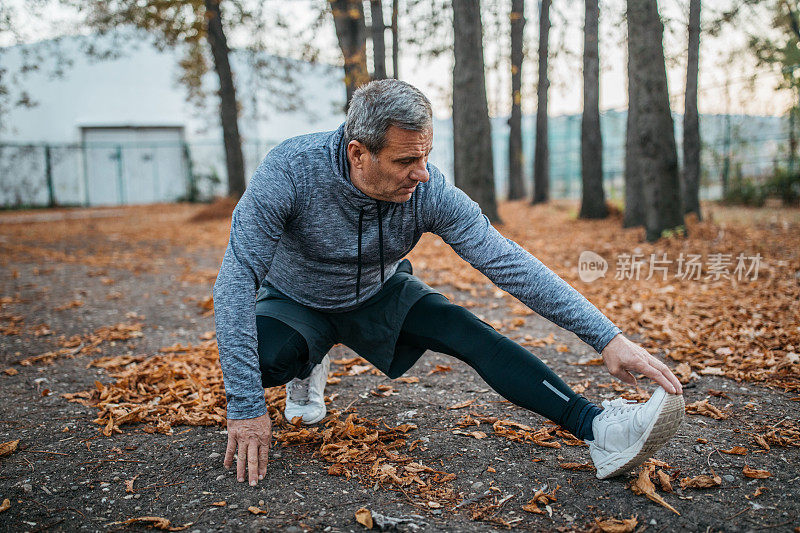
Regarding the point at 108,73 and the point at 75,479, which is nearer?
the point at 75,479

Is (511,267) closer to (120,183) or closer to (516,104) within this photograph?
(516,104)

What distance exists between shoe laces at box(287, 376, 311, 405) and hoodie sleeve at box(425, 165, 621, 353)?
3.12 ft

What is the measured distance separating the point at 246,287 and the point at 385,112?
0.74 metres

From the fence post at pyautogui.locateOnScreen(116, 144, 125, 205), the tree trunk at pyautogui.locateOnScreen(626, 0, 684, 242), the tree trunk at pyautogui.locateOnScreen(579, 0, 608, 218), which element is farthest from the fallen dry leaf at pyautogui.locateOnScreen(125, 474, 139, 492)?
the fence post at pyautogui.locateOnScreen(116, 144, 125, 205)

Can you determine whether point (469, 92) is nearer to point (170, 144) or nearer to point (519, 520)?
Result: point (519, 520)

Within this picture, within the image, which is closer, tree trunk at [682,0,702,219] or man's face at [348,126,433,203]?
man's face at [348,126,433,203]

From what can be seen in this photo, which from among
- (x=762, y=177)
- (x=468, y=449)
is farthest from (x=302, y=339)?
(x=762, y=177)

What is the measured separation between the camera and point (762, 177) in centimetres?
1207

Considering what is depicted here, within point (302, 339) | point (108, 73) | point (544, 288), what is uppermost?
point (108, 73)

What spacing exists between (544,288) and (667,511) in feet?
2.68

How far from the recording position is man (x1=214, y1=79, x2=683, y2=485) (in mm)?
2043

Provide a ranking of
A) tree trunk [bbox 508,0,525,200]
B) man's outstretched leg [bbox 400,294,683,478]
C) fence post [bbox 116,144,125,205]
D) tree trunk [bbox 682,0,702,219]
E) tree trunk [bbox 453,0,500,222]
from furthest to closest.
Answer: fence post [bbox 116,144,125,205] < tree trunk [bbox 508,0,525,200] < tree trunk [bbox 682,0,702,219] < tree trunk [bbox 453,0,500,222] < man's outstretched leg [bbox 400,294,683,478]

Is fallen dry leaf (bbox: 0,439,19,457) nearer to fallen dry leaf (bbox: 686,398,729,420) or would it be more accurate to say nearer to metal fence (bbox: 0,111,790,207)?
fallen dry leaf (bbox: 686,398,729,420)

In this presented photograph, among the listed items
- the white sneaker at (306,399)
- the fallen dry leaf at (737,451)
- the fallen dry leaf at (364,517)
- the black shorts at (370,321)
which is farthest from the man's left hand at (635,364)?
the white sneaker at (306,399)
